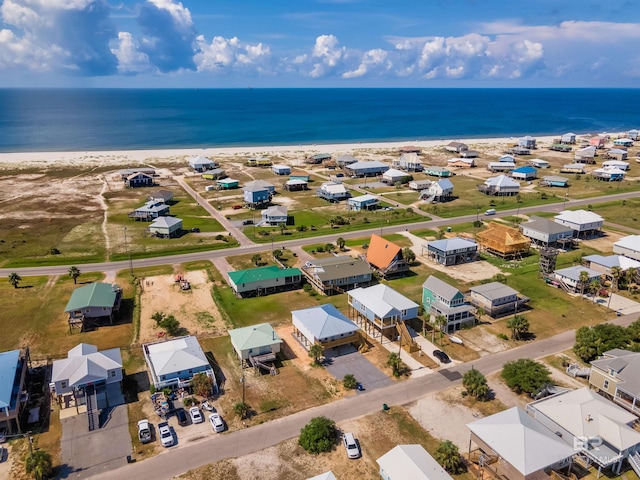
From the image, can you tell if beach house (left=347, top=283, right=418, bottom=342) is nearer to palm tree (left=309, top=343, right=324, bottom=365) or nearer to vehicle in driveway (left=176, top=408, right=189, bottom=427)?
palm tree (left=309, top=343, right=324, bottom=365)

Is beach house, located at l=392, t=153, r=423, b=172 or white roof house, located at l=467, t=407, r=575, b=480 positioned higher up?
beach house, located at l=392, t=153, r=423, b=172

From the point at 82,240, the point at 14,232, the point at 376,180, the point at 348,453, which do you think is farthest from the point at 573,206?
the point at 14,232

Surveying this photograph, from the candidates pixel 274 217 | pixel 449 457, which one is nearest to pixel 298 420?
pixel 449 457

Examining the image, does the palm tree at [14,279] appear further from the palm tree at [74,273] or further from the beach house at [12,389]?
the beach house at [12,389]

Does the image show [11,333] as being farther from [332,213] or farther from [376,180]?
[376,180]

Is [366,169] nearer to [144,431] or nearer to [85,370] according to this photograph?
[85,370]

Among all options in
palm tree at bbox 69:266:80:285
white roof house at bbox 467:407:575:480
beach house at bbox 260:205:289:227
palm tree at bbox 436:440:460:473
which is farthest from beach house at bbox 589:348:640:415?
palm tree at bbox 69:266:80:285
